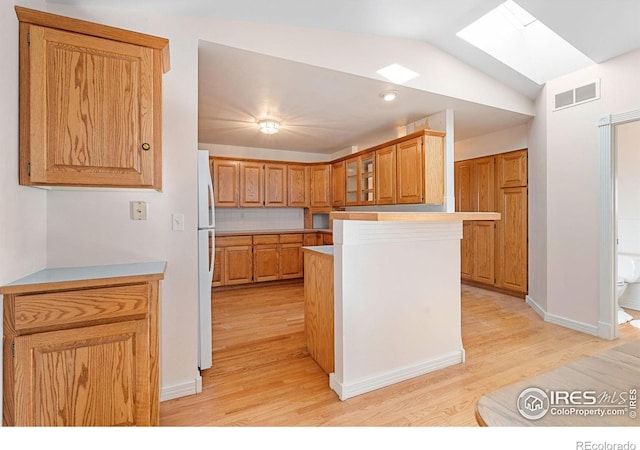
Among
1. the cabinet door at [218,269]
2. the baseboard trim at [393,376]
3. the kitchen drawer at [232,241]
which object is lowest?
the baseboard trim at [393,376]

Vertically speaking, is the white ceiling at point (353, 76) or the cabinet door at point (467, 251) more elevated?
the white ceiling at point (353, 76)

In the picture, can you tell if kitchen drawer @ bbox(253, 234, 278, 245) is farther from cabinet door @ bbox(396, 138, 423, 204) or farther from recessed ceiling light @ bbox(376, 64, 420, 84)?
recessed ceiling light @ bbox(376, 64, 420, 84)

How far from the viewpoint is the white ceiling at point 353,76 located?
221cm

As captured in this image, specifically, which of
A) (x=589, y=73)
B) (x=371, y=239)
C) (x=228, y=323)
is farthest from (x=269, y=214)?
(x=589, y=73)

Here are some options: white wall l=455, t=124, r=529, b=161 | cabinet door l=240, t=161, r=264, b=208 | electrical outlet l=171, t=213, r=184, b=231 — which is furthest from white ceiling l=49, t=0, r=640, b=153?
electrical outlet l=171, t=213, r=184, b=231

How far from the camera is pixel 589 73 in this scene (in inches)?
119

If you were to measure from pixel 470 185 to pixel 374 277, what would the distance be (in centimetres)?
361

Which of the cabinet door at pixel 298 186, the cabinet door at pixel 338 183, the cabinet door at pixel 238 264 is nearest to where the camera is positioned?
the cabinet door at pixel 238 264

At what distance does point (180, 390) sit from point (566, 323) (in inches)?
146

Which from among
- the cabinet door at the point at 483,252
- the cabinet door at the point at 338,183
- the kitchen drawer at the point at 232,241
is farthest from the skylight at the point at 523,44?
the kitchen drawer at the point at 232,241

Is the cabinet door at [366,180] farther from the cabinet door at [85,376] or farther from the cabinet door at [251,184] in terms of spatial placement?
the cabinet door at [85,376]

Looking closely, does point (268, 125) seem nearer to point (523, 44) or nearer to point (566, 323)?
point (523, 44)

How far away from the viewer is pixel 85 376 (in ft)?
4.53

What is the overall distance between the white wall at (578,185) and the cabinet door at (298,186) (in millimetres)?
3582
